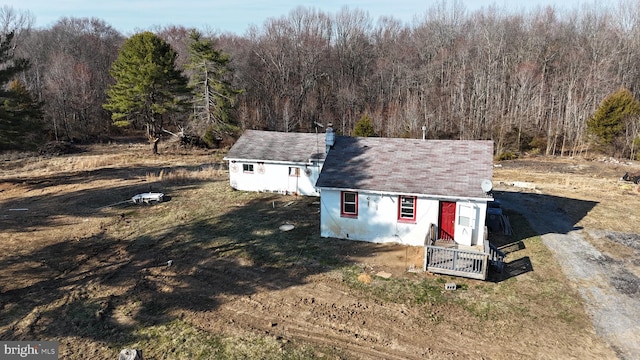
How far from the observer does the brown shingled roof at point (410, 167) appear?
17516 mm

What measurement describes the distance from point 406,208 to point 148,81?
1212 inches

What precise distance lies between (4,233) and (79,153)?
1064 inches

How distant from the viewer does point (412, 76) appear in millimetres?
55094

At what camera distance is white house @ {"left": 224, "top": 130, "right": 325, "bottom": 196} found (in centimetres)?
2605

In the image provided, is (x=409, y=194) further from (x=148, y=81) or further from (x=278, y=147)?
(x=148, y=81)

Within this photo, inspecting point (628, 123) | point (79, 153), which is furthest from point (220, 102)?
point (628, 123)

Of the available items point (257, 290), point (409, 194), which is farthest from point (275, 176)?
point (257, 290)

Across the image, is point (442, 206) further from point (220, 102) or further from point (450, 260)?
point (220, 102)

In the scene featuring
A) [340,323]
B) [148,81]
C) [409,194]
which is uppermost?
[148,81]

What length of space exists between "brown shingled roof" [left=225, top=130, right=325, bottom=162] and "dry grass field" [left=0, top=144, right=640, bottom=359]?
3.36 m

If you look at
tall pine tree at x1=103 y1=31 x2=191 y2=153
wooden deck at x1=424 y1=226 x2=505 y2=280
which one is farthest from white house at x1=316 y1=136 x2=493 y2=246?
tall pine tree at x1=103 y1=31 x2=191 y2=153

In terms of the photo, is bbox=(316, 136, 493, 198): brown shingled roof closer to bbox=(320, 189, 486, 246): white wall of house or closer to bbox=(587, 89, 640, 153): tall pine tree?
bbox=(320, 189, 486, 246): white wall of house

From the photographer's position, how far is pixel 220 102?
140 feet

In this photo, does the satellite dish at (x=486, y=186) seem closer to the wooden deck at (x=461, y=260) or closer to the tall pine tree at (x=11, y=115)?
the wooden deck at (x=461, y=260)
